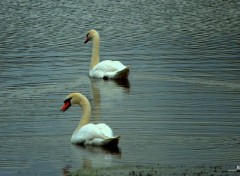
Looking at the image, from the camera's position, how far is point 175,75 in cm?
2261

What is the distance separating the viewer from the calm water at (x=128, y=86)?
1495cm

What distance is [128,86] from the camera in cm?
2191

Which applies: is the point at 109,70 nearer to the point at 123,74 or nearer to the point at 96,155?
the point at 123,74

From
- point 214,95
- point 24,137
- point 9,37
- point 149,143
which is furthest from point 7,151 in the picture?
point 9,37

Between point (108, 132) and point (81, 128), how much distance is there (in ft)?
2.19

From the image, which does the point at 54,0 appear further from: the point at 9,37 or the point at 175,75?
the point at 175,75

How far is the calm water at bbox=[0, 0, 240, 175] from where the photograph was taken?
49.1 feet

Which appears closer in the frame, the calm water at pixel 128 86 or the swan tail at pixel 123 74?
the calm water at pixel 128 86

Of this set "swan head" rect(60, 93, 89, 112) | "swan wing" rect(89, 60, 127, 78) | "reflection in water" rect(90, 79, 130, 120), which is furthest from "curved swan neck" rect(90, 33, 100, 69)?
"swan head" rect(60, 93, 89, 112)

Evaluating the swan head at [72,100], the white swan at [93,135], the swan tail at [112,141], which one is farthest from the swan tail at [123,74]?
the swan tail at [112,141]

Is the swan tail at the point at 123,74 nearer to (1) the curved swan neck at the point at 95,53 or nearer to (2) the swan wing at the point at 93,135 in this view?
(1) the curved swan neck at the point at 95,53

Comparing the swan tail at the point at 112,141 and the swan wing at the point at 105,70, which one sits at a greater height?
the swan tail at the point at 112,141

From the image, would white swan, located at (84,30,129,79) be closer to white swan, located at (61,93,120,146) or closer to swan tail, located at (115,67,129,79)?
swan tail, located at (115,67,129,79)

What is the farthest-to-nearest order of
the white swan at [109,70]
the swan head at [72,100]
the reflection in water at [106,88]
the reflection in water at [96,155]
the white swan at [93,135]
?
the white swan at [109,70], the reflection in water at [106,88], the swan head at [72,100], the white swan at [93,135], the reflection in water at [96,155]
